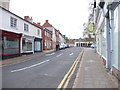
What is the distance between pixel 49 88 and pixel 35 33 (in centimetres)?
2249

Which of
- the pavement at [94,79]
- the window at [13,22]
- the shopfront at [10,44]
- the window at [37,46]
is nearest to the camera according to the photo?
the pavement at [94,79]

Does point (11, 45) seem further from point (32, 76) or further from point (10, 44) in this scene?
point (32, 76)

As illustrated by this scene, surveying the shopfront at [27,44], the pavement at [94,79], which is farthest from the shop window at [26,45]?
the pavement at [94,79]

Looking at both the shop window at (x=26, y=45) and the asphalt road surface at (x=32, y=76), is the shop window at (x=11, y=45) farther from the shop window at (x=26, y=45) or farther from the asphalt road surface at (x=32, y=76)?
the asphalt road surface at (x=32, y=76)

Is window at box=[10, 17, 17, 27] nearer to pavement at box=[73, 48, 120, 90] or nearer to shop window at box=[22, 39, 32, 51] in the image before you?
shop window at box=[22, 39, 32, 51]

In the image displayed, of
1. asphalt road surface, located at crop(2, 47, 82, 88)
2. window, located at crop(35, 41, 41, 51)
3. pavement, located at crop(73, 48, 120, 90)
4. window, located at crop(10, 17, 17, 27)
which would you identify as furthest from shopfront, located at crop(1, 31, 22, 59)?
pavement, located at crop(73, 48, 120, 90)

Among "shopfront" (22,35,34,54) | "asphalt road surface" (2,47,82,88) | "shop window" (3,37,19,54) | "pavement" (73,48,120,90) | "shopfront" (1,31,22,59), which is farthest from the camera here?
"shopfront" (22,35,34,54)

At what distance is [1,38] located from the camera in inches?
602

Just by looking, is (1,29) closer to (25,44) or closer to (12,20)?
(12,20)

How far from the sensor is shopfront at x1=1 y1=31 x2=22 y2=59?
15786 mm

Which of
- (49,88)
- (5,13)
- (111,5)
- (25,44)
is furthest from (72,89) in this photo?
(25,44)

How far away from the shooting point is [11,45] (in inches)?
691

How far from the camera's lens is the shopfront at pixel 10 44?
15.8 metres

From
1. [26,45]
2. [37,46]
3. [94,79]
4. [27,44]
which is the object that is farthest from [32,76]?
[37,46]
